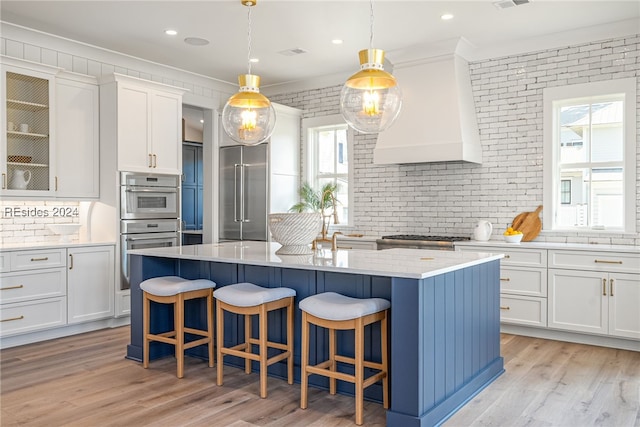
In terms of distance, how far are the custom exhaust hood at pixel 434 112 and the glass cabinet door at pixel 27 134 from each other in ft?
11.1

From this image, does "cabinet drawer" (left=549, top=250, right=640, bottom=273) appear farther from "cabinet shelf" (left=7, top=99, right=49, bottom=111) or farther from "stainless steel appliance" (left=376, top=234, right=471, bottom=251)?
"cabinet shelf" (left=7, top=99, right=49, bottom=111)

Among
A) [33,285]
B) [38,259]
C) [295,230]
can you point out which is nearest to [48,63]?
[38,259]

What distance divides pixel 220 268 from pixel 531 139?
135 inches

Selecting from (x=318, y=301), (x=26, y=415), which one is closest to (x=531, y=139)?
(x=318, y=301)

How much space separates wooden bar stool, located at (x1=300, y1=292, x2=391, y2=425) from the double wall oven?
2.90 metres

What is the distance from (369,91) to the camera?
3.26 meters

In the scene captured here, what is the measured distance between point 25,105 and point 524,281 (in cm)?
494

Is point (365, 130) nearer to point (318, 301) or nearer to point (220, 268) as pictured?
point (318, 301)

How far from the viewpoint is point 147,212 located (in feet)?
18.3

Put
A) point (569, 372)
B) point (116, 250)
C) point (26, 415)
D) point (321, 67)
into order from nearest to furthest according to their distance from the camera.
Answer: point (26, 415) → point (569, 372) → point (116, 250) → point (321, 67)

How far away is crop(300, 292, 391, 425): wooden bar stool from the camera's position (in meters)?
2.88

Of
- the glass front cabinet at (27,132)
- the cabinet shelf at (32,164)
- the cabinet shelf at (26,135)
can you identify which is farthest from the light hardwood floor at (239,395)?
the cabinet shelf at (26,135)

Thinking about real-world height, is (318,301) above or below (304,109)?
below
